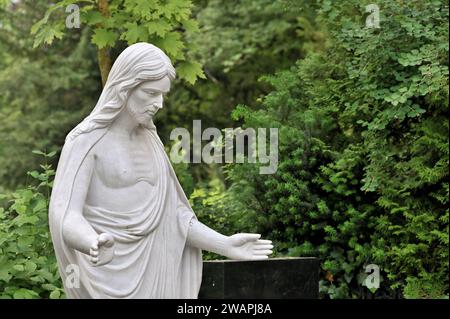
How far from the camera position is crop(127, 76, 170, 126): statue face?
6637mm

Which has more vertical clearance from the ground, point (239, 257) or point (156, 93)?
point (156, 93)

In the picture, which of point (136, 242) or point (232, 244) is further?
point (232, 244)

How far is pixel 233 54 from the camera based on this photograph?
60.1ft

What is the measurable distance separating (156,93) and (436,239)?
4.22 m

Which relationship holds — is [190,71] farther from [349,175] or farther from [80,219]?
[80,219]

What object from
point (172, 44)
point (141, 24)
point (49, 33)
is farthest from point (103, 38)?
point (172, 44)

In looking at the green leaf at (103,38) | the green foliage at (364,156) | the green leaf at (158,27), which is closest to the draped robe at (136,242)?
the green foliage at (364,156)

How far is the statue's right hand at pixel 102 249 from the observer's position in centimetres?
614

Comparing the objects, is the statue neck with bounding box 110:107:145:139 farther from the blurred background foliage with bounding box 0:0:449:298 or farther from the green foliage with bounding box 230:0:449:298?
the green foliage with bounding box 230:0:449:298

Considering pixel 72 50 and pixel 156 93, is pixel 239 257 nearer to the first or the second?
pixel 156 93

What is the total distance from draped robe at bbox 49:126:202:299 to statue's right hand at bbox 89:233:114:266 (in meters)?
0.30

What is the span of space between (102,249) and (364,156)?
5.27 meters

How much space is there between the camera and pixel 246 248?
22.6ft
